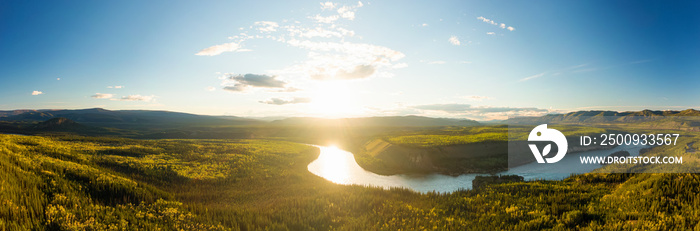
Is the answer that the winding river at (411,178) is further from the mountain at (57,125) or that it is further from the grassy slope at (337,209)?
the mountain at (57,125)

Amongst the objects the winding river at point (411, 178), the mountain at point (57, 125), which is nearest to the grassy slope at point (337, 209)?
the winding river at point (411, 178)

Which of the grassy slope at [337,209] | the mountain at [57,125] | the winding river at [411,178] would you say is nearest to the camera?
the grassy slope at [337,209]

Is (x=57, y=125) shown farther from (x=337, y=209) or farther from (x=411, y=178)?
(x=337, y=209)

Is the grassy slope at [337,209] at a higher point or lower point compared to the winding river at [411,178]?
higher

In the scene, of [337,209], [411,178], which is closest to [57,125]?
[411,178]

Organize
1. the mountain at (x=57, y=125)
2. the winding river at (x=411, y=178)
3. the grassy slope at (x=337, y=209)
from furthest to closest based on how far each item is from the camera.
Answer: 1. the mountain at (x=57, y=125)
2. the winding river at (x=411, y=178)
3. the grassy slope at (x=337, y=209)

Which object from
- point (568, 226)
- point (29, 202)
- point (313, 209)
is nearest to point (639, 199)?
point (568, 226)

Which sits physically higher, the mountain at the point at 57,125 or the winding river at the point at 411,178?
the mountain at the point at 57,125

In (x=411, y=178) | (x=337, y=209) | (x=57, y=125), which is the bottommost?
(x=411, y=178)

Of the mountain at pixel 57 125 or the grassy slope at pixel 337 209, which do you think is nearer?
the grassy slope at pixel 337 209

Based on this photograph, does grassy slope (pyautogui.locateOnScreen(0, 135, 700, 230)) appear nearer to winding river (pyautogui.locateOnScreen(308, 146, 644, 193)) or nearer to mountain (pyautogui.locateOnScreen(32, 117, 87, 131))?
winding river (pyautogui.locateOnScreen(308, 146, 644, 193))

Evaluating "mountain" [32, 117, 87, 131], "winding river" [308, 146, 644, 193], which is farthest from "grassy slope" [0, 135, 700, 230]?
"mountain" [32, 117, 87, 131]

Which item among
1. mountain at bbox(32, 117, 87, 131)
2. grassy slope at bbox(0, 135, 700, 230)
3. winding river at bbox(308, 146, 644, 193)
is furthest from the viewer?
mountain at bbox(32, 117, 87, 131)
